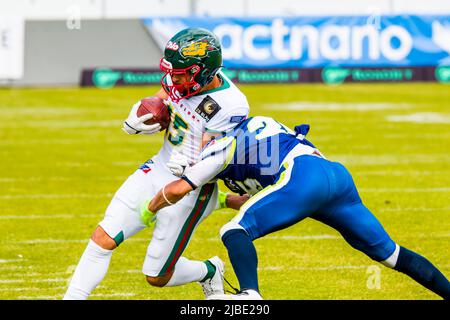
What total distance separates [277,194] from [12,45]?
21327mm

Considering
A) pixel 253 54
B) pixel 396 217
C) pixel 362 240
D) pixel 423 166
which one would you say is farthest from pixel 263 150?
pixel 253 54

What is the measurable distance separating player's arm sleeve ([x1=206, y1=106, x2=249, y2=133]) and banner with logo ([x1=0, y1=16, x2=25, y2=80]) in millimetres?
20413

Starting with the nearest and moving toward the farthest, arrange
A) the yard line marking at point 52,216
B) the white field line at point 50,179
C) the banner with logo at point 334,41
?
the yard line marking at point 52,216 → the white field line at point 50,179 → the banner with logo at point 334,41

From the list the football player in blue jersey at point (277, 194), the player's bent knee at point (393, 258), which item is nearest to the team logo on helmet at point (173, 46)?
the football player in blue jersey at point (277, 194)

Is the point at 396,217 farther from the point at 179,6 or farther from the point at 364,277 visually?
the point at 179,6

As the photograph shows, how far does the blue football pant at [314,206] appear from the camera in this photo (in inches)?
217

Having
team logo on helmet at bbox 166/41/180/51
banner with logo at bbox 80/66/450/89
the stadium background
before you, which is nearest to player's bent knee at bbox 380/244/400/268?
the stadium background

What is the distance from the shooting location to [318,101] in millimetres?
21000

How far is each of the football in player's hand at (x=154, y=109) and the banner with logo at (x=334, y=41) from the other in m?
20.0

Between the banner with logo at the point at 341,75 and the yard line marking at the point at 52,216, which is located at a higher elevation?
the yard line marking at the point at 52,216

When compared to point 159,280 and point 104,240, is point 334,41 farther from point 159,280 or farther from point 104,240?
point 104,240

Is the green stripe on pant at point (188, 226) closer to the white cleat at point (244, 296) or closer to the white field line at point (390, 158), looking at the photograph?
the white cleat at point (244, 296)

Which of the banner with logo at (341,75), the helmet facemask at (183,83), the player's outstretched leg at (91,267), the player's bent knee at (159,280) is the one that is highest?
the helmet facemask at (183,83)

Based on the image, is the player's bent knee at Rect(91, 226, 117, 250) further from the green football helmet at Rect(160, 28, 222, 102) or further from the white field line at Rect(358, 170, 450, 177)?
the white field line at Rect(358, 170, 450, 177)
